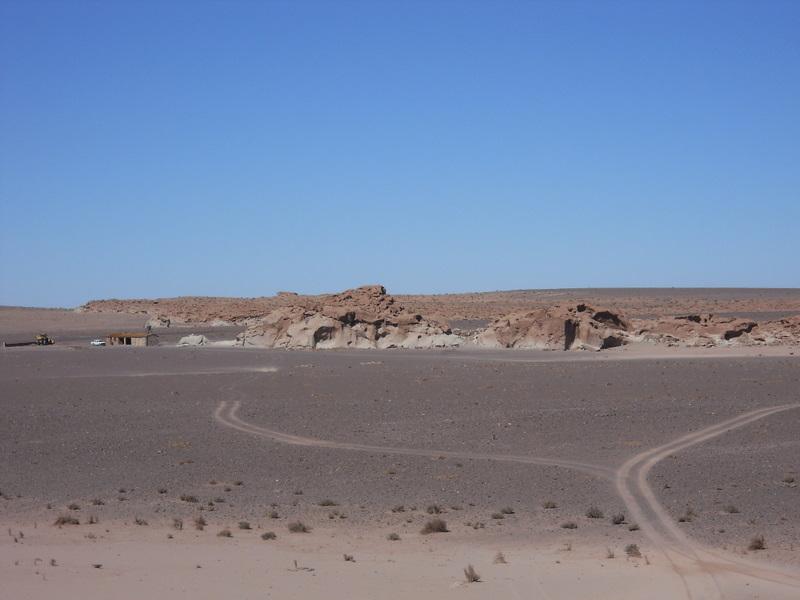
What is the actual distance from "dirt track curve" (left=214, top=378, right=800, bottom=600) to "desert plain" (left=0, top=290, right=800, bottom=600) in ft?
0.18

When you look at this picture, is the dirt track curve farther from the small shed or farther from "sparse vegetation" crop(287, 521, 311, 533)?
the small shed

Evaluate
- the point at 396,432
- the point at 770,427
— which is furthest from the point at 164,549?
the point at 770,427

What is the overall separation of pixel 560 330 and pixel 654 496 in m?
35.3

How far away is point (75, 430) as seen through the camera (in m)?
23.9

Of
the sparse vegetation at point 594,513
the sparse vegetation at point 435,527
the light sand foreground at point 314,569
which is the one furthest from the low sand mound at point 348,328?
the light sand foreground at point 314,569

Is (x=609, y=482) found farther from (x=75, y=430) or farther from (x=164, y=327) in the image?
(x=164, y=327)

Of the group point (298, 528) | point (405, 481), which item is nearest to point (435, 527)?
point (298, 528)

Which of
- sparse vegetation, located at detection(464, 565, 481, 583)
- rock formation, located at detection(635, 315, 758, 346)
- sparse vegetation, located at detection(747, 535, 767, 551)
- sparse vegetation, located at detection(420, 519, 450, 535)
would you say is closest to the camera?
sparse vegetation, located at detection(464, 565, 481, 583)

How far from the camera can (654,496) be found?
15453 millimetres

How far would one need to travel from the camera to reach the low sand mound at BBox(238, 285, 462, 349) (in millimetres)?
54156

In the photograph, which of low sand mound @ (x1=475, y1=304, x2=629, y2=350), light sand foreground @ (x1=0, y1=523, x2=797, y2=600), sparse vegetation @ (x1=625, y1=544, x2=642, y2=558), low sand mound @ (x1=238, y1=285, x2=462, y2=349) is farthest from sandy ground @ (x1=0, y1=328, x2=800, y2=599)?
low sand mound @ (x1=238, y1=285, x2=462, y2=349)

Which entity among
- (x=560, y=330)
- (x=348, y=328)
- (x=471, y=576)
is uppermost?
(x=348, y=328)

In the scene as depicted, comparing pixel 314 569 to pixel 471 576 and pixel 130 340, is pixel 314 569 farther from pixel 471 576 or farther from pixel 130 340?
pixel 130 340

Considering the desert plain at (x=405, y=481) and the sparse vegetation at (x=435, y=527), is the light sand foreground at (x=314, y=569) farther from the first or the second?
the sparse vegetation at (x=435, y=527)
